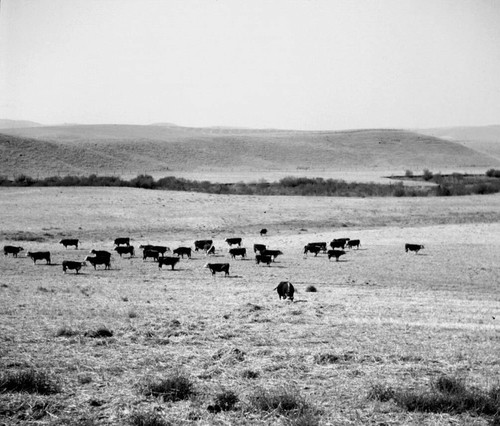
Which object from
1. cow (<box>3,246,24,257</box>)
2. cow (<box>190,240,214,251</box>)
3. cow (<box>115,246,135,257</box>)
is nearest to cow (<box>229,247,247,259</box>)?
cow (<box>190,240,214,251</box>)

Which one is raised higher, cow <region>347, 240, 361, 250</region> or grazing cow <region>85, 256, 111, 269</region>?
cow <region>347, 240, 361, 250</region>

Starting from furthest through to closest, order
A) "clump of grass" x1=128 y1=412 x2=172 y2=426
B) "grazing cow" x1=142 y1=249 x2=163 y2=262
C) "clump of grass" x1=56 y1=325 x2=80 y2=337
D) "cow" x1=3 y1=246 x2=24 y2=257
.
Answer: "grazing cow" x1=142 y1=249 x2=163 y2=262 < "cow" x1=3 y1=246 x2=24 y2=257 < "clump of grass" x1=56 y1=325 x2=80 y2=337 < "clump of grass" x1=128 y1=412 x2=172 y2=426

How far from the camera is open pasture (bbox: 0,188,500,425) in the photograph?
7074 mm

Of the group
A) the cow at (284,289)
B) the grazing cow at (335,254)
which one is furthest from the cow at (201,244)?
the cow at (284,289)

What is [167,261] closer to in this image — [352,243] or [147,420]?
[352,243]

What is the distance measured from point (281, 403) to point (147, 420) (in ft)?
5.23

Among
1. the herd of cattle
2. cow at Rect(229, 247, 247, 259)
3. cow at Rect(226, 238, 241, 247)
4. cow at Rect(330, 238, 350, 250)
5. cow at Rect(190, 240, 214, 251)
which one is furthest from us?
cow at Rect(226, 238, 241, 247)

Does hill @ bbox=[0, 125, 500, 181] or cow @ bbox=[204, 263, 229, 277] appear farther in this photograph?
hill @ bbox=[0, 125, 500, 181]

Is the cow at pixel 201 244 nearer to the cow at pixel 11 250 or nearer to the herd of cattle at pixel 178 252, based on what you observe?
the herd of cattle at pixel 178 252

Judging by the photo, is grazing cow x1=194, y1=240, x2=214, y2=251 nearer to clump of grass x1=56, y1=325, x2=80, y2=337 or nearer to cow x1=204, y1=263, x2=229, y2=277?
cow x1=204, y1=263, x2=229, y2=277

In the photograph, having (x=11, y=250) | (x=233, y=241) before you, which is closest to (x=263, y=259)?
(x=233, y=241)

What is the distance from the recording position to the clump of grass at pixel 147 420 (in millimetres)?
6383

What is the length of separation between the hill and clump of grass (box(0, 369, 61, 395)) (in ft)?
227

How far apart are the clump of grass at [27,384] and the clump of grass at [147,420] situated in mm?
1380
